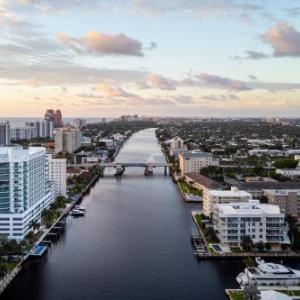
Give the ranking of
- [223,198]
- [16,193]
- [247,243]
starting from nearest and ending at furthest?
1. [247,243]
2. [16,193]
3. [223,198]

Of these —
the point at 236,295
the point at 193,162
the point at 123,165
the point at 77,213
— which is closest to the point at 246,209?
the point at 236,295

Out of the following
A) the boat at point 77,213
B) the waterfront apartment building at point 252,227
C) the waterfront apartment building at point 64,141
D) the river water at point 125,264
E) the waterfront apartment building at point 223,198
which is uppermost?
the waterfront apartment building at point 64,141

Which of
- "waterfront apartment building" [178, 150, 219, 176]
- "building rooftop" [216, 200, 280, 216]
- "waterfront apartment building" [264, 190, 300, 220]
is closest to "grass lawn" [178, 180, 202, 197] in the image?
"waterfront apartment building" [178, 150, 219, 176]

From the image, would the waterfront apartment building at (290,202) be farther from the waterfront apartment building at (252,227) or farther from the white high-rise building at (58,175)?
the white high-rise building at (58,175)

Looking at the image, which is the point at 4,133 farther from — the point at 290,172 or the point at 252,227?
the point at 252,227

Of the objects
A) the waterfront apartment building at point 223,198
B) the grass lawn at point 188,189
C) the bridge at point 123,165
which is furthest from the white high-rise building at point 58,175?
the bridge at point 123,165

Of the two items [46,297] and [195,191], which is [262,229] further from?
[195,191]

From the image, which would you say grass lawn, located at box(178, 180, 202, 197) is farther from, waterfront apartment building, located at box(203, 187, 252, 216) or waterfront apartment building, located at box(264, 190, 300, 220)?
waterfront apartment building, located at box(264, 190, 300, 220)

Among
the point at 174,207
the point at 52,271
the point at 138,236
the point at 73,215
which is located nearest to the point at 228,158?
the point at 174,207
